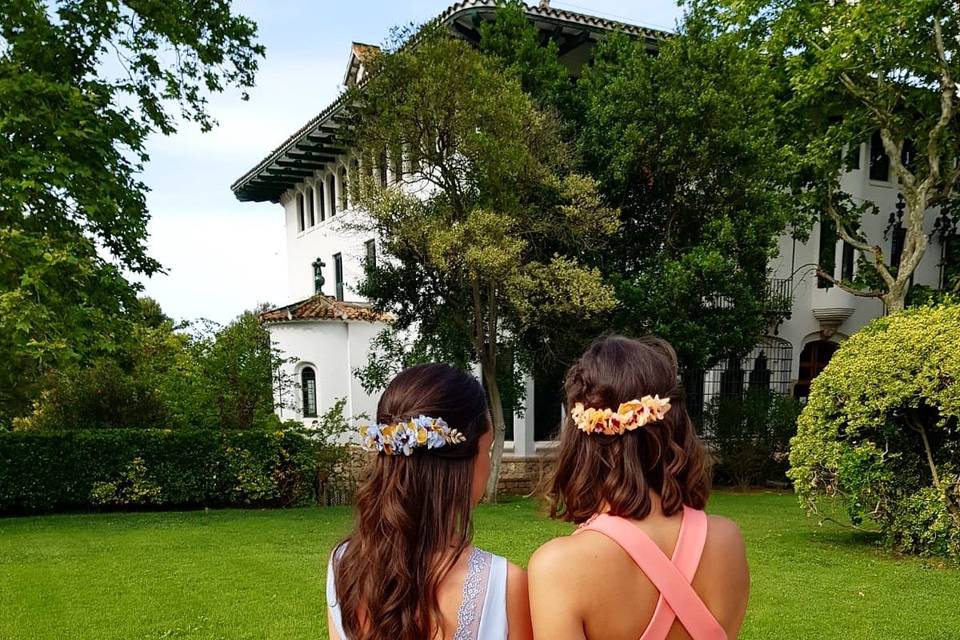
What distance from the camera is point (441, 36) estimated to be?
8828 millimetres

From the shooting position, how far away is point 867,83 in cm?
1090

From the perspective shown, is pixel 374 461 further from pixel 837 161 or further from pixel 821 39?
pixel 837 161

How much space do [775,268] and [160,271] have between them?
13783mm

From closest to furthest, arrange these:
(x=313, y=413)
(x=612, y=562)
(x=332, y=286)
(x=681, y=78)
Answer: (x=612, y=562), (x=681, y=78), (x=313, y=413), (x=332, y=286)

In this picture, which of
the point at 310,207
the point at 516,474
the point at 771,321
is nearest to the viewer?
the point at 516,474

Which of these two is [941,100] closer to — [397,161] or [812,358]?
[812,358]

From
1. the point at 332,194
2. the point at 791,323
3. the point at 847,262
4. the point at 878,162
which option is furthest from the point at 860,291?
the point at 332,194

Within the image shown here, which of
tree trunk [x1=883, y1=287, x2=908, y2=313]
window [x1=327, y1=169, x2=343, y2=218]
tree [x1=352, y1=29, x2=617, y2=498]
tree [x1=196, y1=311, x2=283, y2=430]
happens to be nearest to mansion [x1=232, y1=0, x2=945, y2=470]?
window [x1=327, y1=169, x2=343, y2=218]

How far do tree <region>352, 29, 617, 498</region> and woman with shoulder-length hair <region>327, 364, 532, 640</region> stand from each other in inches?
277

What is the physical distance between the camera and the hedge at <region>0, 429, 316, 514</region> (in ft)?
32.0

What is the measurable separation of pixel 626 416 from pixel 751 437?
44.6 ft

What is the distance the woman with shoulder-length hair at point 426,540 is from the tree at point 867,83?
11271 mm

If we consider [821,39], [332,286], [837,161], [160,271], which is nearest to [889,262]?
[837,161]

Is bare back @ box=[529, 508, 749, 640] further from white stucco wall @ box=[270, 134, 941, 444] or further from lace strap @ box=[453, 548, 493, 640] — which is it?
white stucco wall @ box=[270, 134, 941, 444]
